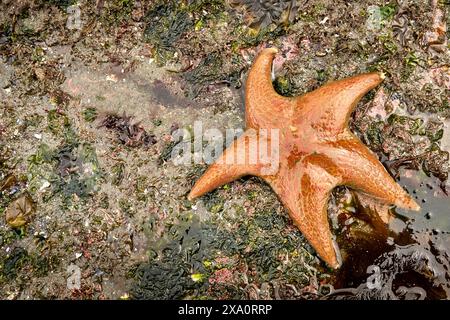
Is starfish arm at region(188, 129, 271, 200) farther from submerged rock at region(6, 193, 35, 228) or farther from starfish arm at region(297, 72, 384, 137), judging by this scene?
submerged rock at region(6, 193, 35, 228)

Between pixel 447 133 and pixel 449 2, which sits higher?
pixel 449 2

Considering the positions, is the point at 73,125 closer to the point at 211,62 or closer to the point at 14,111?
the point at 14,111

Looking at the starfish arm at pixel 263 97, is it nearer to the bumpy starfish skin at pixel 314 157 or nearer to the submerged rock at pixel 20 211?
the bumpy starfish skin at pixel 314 157

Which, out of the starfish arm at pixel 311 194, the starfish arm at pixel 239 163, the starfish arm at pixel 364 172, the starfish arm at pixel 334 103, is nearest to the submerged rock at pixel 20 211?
the starfish arm at pixel 239 163
